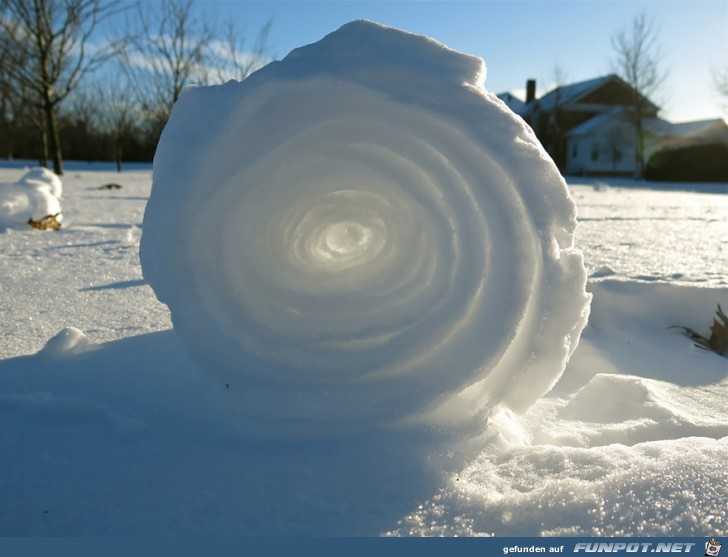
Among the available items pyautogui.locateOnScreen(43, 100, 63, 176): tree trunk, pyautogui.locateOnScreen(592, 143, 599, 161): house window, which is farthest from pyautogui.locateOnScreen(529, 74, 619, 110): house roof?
pyautogui.locateOnScreen(43, 100, 63, 176): tree trunk

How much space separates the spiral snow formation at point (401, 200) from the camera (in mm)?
1191

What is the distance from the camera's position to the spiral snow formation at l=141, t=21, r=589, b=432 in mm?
1191

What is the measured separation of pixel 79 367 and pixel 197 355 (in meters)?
0.58

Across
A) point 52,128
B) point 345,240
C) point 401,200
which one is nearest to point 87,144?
point 52,128

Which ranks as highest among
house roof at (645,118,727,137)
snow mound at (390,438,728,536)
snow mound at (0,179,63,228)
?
house roof at (645,118,727,137)

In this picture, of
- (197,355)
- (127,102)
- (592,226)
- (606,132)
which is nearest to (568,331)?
(197,355)

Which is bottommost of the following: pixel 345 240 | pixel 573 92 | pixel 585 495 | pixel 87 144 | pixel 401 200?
pixel 585 495

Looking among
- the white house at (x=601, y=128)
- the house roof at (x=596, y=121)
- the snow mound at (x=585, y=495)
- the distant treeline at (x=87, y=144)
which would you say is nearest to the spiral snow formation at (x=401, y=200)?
the snow mound at (x=585, y=495)

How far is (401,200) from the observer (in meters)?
1.46

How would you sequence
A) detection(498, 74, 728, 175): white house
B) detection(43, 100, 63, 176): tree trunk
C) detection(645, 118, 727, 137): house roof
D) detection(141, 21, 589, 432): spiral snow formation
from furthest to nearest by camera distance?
1. detection(498, 74, 728, 175): white house
2. detection(645, 118, 727, 137): house roof
3. detection(43, 100, 63, 176): tree trunk
4. detection(141, 21, 589, 432): spiral snow formation

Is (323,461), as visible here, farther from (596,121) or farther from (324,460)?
(596,121)

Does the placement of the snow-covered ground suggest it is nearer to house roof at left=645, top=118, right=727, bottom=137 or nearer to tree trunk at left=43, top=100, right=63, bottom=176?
tree trunk at left=43, top=100, right=63, bottom=176

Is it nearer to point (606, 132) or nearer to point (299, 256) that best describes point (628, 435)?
point (299, 256)

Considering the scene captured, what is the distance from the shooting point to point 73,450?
3.86 feet
